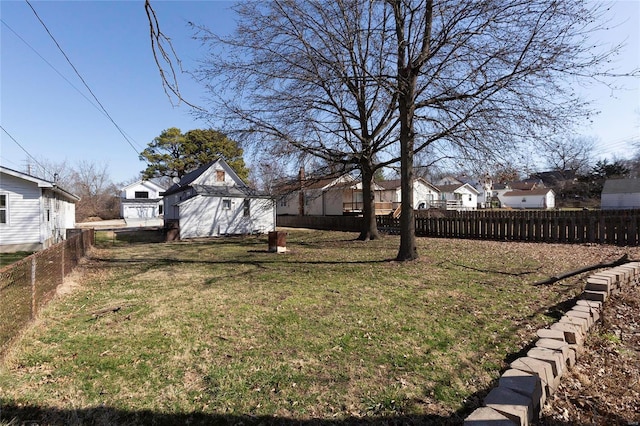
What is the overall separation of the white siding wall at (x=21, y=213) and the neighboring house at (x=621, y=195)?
161 feet

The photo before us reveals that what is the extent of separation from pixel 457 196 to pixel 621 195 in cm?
1707

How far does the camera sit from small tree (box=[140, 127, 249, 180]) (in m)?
40.5

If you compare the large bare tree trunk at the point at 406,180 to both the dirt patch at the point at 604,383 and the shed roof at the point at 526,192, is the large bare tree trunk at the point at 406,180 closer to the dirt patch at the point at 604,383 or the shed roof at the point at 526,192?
the dirt patch at the point at 604,383

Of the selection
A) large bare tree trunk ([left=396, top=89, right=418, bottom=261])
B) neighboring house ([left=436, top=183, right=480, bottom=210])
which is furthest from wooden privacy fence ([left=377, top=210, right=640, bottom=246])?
neighboring house ([left=436, top=183, right=480, bottom=210])

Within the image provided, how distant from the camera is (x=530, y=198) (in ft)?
197

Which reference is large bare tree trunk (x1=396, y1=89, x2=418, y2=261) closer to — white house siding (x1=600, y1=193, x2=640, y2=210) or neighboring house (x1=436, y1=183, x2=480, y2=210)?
neighboring house (x1=436, y1=183, x2=480, y2=210)

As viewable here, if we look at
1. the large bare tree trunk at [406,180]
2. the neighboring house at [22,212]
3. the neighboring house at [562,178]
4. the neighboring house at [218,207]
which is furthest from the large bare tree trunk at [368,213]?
the neighboring house at [562,178]

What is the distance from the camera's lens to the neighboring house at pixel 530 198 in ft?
189

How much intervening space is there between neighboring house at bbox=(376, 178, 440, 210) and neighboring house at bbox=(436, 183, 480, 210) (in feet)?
4.78

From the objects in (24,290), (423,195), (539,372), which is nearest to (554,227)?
(539,372)

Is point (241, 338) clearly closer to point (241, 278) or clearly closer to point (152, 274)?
point (241, 278)

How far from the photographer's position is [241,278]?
7.60 metres

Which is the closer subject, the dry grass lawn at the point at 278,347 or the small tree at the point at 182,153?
the dry grass lawn at the point at 278,347

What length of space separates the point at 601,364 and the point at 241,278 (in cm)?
645
